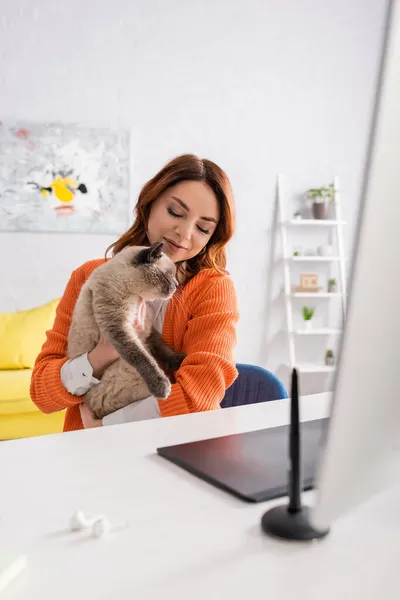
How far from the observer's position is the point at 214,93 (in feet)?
14.1

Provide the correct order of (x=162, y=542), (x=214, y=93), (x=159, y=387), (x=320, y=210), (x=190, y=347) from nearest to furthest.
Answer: (x=162, y=542)
(x=159, y=387)
(x=190, y=347)
(x=214, y=93)
(x=320, y=210)

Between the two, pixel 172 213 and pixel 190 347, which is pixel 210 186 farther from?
pixel 190 347

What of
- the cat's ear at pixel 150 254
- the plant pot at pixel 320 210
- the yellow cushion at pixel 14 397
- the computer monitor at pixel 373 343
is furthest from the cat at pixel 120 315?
the plant pot at pixel 320 210

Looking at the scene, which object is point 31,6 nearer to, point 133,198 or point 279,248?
point 133,198

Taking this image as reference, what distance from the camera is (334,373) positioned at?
29 centimetres

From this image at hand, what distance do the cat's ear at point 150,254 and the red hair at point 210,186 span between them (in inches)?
8.7

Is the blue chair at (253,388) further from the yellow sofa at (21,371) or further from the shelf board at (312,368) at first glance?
the shelf board at (312,368)

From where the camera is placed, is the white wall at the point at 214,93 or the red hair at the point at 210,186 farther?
the white wall at the point at 214,93

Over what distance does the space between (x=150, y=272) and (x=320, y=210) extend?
10.7 feet

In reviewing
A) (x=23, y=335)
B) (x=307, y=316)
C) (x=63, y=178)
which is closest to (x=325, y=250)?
(x=307, y=316)

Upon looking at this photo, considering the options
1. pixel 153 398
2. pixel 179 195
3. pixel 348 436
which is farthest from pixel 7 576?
pixel 179 195

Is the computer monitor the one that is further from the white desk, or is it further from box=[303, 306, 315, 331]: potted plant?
box=[303, 306, 315, 331]: potted plant

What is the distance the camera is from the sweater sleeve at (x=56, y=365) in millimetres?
1396

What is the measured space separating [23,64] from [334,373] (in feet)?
13.6
